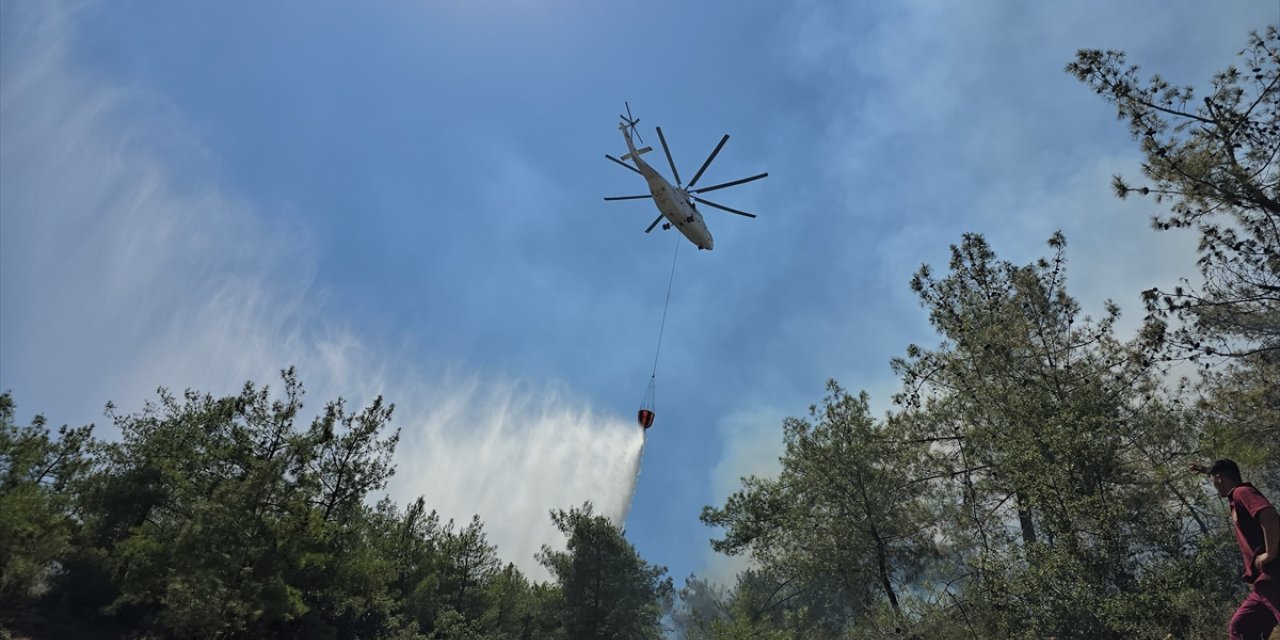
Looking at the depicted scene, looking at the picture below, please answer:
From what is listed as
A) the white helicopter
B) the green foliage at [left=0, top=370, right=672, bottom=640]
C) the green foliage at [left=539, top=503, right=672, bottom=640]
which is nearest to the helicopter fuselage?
the white helicopter

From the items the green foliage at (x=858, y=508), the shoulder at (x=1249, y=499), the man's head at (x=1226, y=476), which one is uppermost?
the green foliage at (x=858, y=508)

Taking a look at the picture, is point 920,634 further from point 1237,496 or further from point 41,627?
point 41,627

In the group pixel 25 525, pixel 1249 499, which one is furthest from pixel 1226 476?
pixel 25 525

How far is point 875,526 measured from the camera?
76.2 feet

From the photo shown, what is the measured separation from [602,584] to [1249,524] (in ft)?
122

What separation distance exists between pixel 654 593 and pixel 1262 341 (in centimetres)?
3533

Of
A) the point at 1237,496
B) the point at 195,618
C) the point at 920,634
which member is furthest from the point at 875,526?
the point at 195,618

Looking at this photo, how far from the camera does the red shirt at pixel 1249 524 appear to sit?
18.9ft

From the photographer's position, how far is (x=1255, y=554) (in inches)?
229

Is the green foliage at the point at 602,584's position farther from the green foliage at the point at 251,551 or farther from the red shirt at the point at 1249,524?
the red shirt at the point at 1249,524

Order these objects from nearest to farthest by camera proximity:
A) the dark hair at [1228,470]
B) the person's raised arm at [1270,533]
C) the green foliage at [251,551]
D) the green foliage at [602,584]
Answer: the person's raised arm at [1270,533] < the dark hair at [1228,470] < the green foliage at [251,551] < the green foliage at [602,584]

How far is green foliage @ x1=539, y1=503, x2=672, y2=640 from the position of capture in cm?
3744

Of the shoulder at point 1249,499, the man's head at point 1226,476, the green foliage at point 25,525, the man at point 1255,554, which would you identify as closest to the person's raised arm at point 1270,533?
the man at point 1255,554

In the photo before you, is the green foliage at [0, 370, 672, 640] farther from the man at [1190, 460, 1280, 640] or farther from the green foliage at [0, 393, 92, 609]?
the man at [1190, 460, 1280, 640]
